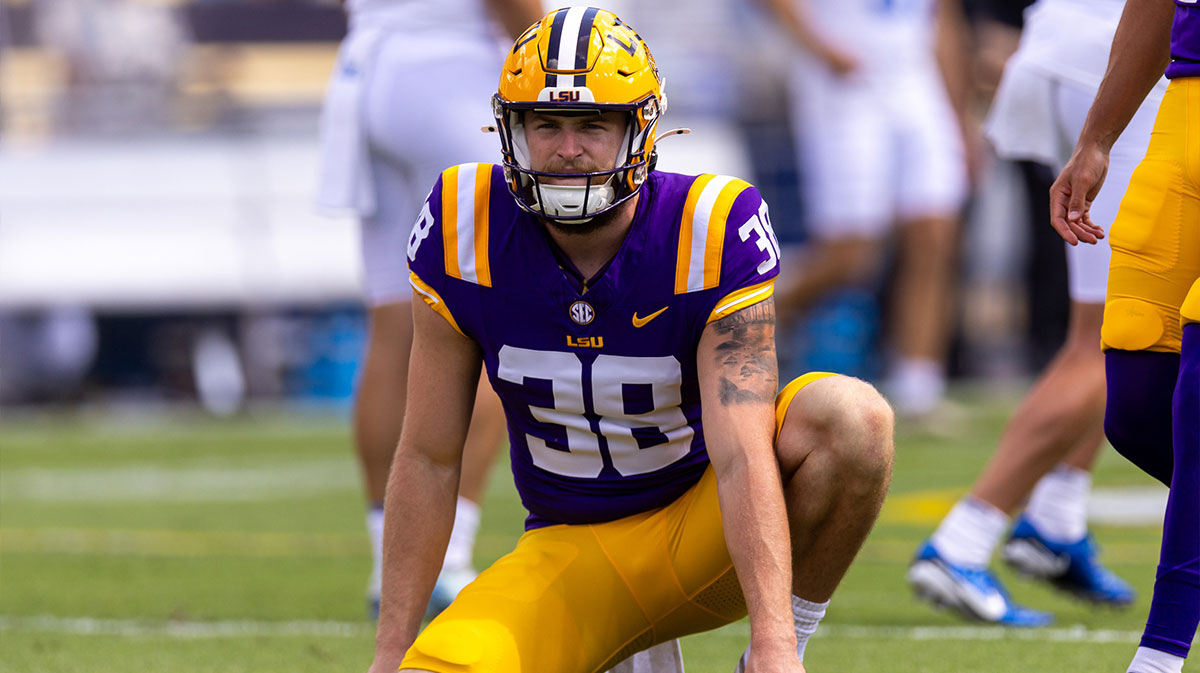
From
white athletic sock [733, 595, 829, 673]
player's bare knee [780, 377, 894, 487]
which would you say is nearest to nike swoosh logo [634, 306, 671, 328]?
player's bare knee [780, 377, 894, 487]

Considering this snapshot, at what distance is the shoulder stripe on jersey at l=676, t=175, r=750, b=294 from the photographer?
8.38 feet

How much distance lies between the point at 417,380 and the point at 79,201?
12172 mm

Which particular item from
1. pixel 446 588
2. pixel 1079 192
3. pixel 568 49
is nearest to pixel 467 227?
pixel 568 49

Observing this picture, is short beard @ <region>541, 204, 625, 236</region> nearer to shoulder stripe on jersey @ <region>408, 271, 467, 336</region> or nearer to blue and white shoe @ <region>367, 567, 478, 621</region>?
shoulder stripe on jersey @ <region>408, 271, 467, 336</region>

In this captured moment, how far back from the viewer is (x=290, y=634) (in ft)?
12.3

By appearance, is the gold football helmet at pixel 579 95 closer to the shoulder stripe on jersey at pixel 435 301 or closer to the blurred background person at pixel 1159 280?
the shoulder stripe on jersey at pixel 435 301

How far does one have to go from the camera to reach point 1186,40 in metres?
2.51

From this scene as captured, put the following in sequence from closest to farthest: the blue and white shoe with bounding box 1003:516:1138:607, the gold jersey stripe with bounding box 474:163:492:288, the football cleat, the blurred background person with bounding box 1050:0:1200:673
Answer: the blurred background person with bounding box 1050:0:1200:673, the gold jersey stripe with bounding box 474:163:492:288, the football cleat, the blue and white shoe with bounding box 1003:516:1138:607

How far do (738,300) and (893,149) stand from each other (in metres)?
5.47

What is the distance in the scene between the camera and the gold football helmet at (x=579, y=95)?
2.49 metres

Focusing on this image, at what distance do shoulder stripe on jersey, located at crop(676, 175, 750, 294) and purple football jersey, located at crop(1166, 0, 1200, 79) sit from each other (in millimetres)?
684

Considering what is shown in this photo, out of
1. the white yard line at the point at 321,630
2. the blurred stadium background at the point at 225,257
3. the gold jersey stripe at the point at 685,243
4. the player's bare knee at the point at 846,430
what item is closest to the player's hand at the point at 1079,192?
the player's bare knee at the point at 846,430

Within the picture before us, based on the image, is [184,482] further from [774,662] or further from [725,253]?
[774,662]

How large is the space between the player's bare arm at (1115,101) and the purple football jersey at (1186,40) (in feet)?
0.21
